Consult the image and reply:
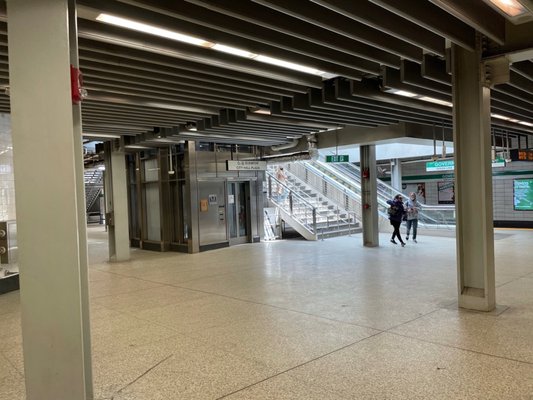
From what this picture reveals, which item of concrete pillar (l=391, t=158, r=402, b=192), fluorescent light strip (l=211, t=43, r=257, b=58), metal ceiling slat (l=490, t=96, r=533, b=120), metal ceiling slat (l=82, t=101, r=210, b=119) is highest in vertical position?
fluorescent light strip (l=211, t=43, r=257, b=58)

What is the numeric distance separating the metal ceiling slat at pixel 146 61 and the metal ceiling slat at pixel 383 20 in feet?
7.36

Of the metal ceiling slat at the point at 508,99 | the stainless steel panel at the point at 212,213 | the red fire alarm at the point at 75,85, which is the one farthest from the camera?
the stainless steel panel at the point at 212,213

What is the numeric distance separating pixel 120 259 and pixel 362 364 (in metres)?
8.79

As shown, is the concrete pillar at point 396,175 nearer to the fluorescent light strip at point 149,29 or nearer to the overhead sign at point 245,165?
the overhead sign at point 245,165

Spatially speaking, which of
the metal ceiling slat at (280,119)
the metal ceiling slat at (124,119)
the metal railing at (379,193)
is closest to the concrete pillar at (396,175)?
the metal railing at (379,193)

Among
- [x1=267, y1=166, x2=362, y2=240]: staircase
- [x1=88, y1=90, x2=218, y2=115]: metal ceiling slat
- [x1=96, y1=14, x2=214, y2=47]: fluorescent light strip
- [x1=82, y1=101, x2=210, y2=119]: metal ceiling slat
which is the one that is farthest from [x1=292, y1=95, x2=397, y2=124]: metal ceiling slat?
[x1=267, y1=166, x2=362, y2=240]: staircase

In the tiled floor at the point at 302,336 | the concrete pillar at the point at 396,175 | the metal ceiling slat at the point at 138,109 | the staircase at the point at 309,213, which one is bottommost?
the tiled floor at the point at 302,336

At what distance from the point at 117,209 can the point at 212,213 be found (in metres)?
2.94

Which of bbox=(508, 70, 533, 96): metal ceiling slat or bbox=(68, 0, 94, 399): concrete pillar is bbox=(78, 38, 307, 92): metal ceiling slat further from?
bbox=(508, 70, 533, 96): metal ceiling slat

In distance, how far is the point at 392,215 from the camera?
12.9m

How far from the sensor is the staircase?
15.3 metres

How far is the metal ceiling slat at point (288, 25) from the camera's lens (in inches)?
155

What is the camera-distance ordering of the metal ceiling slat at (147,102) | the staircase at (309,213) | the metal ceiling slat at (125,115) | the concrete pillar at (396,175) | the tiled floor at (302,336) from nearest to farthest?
1. the tiled floor at (302,336)
2. the metal ceiling slat at (147,102)
3. the metal ceiling slat at (125,115)
4. the staircase at (309,213)
5. the concrete pillar at (396,175)

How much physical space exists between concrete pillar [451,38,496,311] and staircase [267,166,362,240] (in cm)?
878
